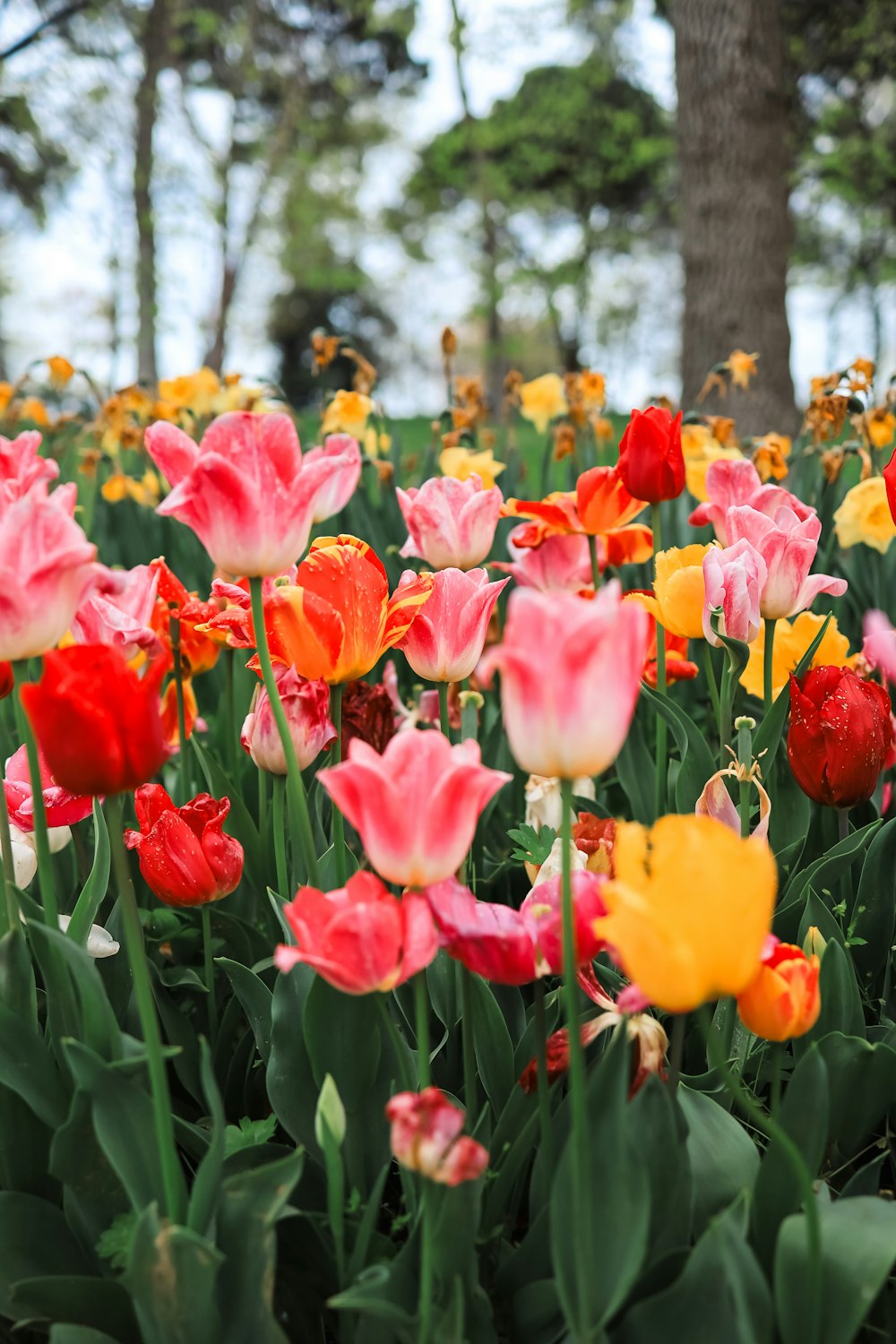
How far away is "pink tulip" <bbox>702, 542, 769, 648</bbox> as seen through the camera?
117 cm

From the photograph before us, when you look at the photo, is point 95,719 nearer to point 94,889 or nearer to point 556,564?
point 94,889

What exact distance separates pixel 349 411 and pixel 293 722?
219 cm

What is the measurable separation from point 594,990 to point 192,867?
0.43 metres

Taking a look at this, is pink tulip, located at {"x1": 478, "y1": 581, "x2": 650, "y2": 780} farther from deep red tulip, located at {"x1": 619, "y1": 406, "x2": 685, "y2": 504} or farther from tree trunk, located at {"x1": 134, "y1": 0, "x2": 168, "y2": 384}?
tree trunk, located at {"x1": 134, "y1": 0, "x2": 168, "y2": 384}

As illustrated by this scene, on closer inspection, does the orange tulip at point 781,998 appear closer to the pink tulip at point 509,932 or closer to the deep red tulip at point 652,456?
the pink tulip at point 509,932

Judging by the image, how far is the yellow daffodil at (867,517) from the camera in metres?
2.04

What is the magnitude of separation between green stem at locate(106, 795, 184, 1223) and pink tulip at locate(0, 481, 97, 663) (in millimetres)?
139

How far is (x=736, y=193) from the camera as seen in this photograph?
5.21 m

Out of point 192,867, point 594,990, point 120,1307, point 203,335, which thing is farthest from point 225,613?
point 203,335

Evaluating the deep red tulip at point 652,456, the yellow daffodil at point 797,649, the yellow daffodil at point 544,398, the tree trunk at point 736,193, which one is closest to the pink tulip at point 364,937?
the deep red tulip at point 652,456

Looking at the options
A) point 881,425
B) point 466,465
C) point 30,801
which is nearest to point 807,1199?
point 30,801

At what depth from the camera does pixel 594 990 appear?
0.96 metres

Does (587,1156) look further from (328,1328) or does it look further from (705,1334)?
(328,1328)

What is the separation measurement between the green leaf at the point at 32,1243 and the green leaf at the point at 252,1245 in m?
0.19
